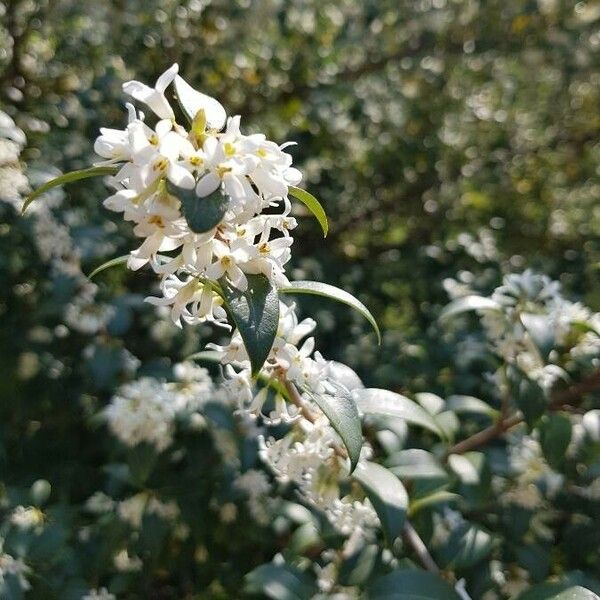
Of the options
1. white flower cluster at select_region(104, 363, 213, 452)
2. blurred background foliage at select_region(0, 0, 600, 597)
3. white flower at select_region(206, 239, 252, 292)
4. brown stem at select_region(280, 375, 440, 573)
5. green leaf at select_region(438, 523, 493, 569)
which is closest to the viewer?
white flower at select_region(206, 239, 252, 292)

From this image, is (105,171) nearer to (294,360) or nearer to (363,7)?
(294,360)

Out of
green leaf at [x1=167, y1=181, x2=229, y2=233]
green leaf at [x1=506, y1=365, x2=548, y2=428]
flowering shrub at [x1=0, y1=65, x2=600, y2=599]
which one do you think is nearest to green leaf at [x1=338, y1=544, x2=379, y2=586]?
flowering shrub at [x1=0, y1=65, x2=600, y2=599]

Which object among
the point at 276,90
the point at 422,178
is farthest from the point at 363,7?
the point at 422,178

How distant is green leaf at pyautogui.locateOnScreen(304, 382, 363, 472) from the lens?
107 centimetres

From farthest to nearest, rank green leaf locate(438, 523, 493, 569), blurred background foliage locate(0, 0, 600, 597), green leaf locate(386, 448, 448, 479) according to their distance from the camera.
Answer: blurred background foliage locate(0, 0, 600, 597), green leaf locate(438, 523, 493, 569), green leaf locate(386, 448, 448, 479)

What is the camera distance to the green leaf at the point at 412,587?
1.26m

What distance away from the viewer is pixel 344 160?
141 inches

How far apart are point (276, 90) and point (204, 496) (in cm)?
211

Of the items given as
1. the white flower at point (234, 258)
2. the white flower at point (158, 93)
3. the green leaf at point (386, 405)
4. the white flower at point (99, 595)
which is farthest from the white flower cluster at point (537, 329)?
the white flower at point (99, 595)

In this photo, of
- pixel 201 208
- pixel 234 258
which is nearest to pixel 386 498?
pixel 234 258

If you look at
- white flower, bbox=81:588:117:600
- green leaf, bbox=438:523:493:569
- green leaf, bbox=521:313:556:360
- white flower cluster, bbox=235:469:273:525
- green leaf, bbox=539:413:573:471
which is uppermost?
green leaf, bbox=521:313:556:360

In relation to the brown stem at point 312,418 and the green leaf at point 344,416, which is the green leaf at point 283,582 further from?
the green leaf at point 344,416

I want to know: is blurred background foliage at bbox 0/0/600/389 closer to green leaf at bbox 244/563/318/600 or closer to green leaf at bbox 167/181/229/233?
green leaf at bbox 244/563/318/600

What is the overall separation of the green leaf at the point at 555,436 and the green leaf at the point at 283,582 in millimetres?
581
